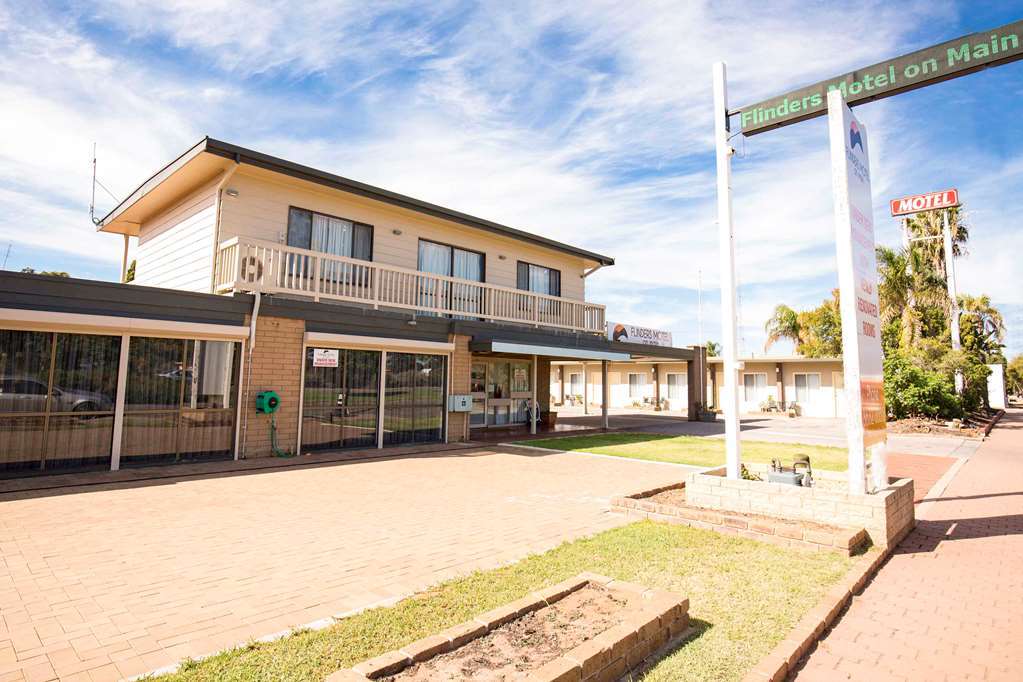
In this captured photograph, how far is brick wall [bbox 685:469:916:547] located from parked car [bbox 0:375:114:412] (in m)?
9.50

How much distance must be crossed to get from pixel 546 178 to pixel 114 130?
11.7m

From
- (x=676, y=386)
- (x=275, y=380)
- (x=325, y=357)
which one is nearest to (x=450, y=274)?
(x=325, y=357)

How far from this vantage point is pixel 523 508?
7.15 meters

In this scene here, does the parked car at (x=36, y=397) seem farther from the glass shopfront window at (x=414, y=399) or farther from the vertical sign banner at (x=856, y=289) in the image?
the vertical sign banner at (x=856, y=289)

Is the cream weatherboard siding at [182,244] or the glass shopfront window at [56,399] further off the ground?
the cream weatherboard siding at [182,244]

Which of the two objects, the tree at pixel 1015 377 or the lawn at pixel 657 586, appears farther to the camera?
the tree at pixel 1015 377

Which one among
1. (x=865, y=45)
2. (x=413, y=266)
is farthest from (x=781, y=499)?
(x=413, y=266)

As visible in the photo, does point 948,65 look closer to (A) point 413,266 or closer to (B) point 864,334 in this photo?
(B) point 864,334

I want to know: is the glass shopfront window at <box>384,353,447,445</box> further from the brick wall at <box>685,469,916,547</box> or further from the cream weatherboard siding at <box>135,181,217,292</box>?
the brick wall at <box>685,469,916,547</box>

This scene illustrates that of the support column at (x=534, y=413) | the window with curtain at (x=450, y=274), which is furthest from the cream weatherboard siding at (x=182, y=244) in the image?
the support column at (x=534, y=413)

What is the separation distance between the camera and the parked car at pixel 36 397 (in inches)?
324

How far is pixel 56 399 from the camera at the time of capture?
8547mm

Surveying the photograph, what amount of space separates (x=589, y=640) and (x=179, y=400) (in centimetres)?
933

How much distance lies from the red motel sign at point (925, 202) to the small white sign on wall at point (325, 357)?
32393mm
